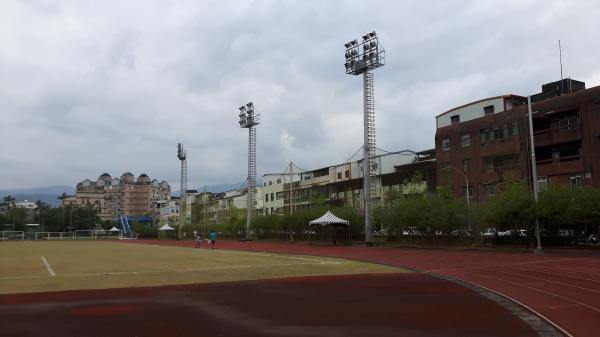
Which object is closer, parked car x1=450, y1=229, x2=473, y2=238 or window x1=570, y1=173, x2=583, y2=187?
parked car x1=450, y1=229, x2=473, y2=238

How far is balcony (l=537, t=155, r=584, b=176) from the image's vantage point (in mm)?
52844

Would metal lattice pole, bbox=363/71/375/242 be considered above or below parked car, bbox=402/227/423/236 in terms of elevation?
above

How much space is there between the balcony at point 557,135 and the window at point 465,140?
28.3 ft

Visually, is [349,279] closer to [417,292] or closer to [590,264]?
[417,292]

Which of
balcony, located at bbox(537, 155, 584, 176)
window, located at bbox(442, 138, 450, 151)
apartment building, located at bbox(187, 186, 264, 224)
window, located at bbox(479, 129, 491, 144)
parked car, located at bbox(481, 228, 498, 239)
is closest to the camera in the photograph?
parked car, located at bbox(481, 228, 498, 239)

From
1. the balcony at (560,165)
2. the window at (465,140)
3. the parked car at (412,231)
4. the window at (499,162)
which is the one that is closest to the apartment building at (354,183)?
the window at (465,140)

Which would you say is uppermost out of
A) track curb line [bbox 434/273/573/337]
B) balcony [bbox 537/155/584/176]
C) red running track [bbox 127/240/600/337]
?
balcony [bbox 537/155/584/176]

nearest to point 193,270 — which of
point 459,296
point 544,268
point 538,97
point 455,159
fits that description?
point 459,296

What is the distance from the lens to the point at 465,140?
64.6 meters

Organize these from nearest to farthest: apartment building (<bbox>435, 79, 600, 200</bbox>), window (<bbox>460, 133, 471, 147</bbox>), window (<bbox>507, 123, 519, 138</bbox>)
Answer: apartment building (<bbox>435, 79, 600, 200</bbox>) → window (<bbox>507, 123, 519, 138</bbox>) → window (<bbox>460, 133, 471, 147</bbox>)

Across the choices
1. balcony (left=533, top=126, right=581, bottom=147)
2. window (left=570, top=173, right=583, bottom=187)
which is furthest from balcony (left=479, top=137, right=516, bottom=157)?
window (left=570, top=173, right=583, bottom=187)

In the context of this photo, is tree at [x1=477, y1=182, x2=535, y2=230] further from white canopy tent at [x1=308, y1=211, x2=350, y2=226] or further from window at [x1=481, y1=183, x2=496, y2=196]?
window at [x1=481, y1=183, x2=496, y2=196]

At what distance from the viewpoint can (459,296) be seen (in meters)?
14.9

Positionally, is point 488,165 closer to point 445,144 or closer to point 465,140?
point 465,140
